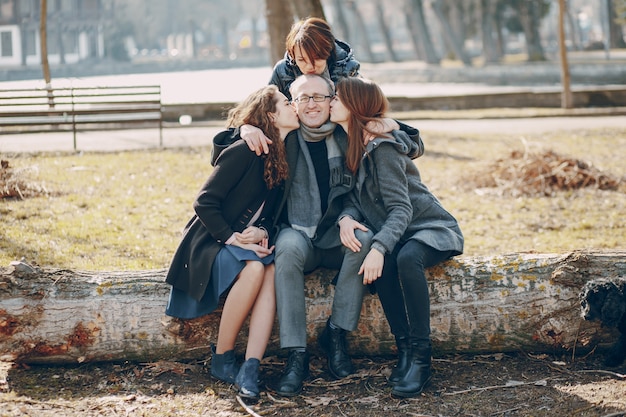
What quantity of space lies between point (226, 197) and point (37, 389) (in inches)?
48.6

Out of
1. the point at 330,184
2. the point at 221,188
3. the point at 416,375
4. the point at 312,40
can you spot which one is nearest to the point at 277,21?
the point at 312,40

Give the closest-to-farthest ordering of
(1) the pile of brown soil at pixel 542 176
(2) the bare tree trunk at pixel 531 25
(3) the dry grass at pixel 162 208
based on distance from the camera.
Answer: (3) the dry grass at pixel 162 208 < (1) the pile of brown soil at pixel 542 176 < (2) the bare tree trunk at pixel 531 25

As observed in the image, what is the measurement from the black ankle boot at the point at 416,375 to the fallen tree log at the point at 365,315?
1.18 ft

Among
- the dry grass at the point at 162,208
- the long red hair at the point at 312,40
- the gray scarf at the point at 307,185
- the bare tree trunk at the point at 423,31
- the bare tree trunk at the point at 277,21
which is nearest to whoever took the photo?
the gray scarf at the point at 307,185

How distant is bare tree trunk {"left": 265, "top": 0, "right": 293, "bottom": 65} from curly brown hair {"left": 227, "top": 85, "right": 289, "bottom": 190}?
402 inches

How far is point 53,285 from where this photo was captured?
14.6 feet

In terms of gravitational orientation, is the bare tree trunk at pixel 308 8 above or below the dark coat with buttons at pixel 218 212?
above

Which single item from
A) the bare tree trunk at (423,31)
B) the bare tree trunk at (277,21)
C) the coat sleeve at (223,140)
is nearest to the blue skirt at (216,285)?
the coat sleeve at (223,140)

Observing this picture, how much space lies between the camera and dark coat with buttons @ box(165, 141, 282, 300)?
4.26m

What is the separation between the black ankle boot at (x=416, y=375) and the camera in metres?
4.05

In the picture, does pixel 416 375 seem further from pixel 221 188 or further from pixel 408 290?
pixel 221 188

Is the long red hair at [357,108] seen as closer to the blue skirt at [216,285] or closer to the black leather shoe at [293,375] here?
the blue skirt at [216,285]

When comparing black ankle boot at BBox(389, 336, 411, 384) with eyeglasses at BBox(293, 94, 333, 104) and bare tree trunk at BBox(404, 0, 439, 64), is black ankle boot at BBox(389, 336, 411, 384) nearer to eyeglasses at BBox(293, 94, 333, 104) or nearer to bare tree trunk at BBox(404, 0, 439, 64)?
eyeglasses at BBox(293, 94, 333, 104)

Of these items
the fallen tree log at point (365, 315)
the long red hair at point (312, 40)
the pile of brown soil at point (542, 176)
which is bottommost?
the fallen tree log at point (365, 315)
